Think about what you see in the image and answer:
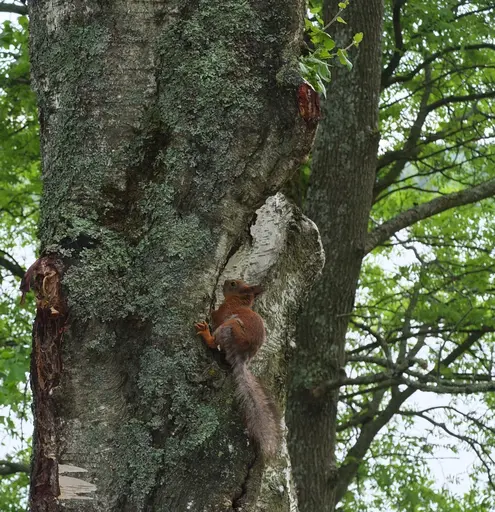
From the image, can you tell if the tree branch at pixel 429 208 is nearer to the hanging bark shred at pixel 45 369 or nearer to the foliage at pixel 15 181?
the foliage at pixel 15 181

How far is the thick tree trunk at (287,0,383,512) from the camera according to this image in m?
6.56

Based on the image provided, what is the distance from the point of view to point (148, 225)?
259 cm

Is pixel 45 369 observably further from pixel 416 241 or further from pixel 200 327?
pixel 416 241

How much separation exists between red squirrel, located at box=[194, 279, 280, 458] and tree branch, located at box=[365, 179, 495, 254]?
15.6 ft

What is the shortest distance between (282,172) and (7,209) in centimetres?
709

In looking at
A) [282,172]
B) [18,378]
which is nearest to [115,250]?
[282,172]

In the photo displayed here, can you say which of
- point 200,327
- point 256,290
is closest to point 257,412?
point 200,327

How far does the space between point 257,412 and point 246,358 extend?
175mm

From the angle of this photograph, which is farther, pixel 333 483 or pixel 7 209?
pixel 7 209

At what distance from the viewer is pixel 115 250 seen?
2520 mm

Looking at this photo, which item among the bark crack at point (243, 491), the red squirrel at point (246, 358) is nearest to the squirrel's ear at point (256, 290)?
the red squirrel at point (246, 358)

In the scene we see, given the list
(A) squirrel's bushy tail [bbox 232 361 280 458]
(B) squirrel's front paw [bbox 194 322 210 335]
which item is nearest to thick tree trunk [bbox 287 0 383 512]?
(A) squirrel's bushy tail [bbox 232 361 280 458]

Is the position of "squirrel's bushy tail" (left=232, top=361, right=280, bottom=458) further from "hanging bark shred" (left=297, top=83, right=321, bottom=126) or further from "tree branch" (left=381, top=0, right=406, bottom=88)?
"tree branch" (left=381, top=0, right=406, bottom=88)

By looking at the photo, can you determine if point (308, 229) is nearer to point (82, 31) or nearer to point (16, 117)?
point (82, 31)
